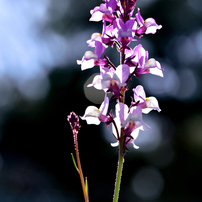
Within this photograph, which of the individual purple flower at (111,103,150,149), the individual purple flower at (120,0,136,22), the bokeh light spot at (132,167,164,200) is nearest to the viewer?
the individual purple flower at (111,103,150,149)

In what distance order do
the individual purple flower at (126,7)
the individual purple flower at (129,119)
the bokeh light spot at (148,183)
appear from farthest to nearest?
the bokeh light spot at (148,183) < the individual purple flower at (126,7) < the individual purple flower at (129,119)

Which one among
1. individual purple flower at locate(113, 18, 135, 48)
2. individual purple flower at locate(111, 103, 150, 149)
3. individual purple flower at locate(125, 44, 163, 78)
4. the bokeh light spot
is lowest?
the bokeh light spot

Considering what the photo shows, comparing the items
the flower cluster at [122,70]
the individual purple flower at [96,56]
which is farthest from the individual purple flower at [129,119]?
the individual purple flower at [96,56]

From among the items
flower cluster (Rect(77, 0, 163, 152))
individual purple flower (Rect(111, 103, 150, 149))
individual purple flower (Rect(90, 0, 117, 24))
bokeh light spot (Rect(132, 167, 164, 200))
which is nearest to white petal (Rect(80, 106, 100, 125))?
flower cluster (Rect(77, 0, 163, 152))

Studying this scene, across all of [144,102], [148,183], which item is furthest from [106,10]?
[148,183]

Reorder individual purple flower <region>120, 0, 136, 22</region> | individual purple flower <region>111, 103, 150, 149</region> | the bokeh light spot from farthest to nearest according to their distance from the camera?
the bokeh light spot, individual purple flower <region>120, 0, 136, 22</region>, individual purple flower <region>111, 103, 150, 149</region>

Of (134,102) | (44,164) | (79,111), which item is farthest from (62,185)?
(134,102)

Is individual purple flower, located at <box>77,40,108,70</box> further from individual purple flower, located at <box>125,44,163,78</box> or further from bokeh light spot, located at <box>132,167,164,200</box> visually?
bokeh light spot, located at <box>132,167,164,200</box>

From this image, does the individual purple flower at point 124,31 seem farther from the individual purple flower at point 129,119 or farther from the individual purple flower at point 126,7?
the individual purple flower at point 129,119

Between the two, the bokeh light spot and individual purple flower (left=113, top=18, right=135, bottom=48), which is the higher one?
individual purple flower (left=113, top=18, right=135, bottom=48)
